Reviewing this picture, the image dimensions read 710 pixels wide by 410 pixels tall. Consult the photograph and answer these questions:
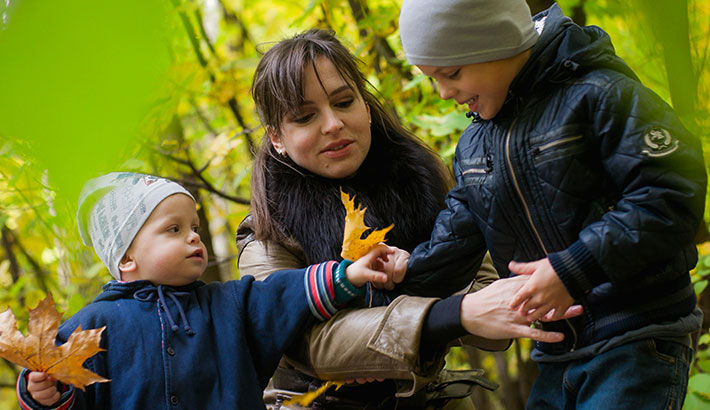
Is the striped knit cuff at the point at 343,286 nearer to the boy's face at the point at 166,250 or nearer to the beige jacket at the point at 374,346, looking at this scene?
the beige jacket at the point at 374,346

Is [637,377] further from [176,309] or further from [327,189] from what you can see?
[176,309]

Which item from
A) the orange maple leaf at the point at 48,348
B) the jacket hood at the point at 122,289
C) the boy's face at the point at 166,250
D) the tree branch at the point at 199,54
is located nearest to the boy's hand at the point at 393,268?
the boy's face at the point at 166,250

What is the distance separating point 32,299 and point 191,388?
9.68 feet

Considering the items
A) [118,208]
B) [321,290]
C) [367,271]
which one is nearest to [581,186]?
[367,271]

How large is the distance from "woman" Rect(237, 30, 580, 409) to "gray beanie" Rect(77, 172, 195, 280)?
1.12 feet

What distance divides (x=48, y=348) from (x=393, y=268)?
0.91m

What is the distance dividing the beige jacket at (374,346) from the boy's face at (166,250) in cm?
39

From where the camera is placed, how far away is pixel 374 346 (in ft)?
5.35

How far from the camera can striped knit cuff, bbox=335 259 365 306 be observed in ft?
5.58

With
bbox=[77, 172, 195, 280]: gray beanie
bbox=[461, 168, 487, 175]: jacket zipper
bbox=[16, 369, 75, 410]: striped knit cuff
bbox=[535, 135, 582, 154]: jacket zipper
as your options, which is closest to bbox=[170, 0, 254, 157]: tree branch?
bbox=[77, 172, 195, 280]: gray beanie

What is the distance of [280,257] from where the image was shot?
1.93 meters

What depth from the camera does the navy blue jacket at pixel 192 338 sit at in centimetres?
160

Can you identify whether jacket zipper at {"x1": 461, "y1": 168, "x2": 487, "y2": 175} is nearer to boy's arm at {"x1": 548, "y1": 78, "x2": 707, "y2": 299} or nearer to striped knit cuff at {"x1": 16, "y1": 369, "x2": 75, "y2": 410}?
boy's arm at {"x1": 548, "y1": 78, "x2": 707, "y2": 299}

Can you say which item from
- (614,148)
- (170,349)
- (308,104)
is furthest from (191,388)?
(614,148)
